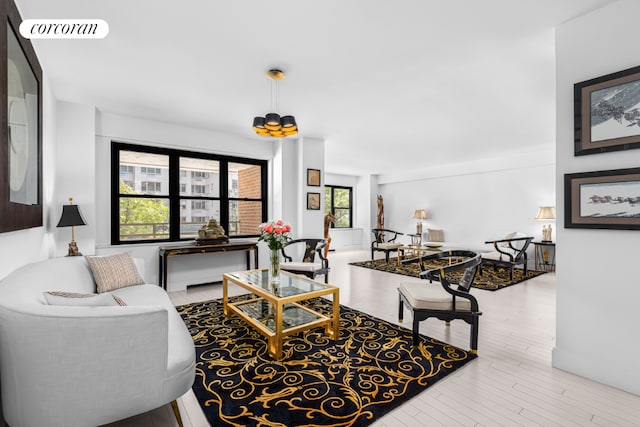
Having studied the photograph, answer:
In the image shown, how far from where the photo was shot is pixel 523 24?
230 cm

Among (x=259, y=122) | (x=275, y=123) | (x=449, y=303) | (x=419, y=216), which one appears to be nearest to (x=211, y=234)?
(x=259, y=122)

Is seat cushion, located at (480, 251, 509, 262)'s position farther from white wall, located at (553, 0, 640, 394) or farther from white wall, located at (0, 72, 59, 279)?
white wall, located at (0, 72, 59, 279)

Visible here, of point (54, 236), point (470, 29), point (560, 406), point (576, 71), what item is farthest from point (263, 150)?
point (560, 406)

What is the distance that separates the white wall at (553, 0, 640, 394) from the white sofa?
273cm

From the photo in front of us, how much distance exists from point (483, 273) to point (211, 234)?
5260 millimetres

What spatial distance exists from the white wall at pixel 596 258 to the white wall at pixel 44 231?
3.81 meters

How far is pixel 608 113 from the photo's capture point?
82.0 inches

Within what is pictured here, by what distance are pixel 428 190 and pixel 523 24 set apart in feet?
22.7

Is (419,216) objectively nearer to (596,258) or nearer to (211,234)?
(211,234)

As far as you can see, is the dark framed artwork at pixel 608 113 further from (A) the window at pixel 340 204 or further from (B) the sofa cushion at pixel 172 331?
(A) the window at pixel 340 204

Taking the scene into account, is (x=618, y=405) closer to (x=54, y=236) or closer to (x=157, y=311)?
(x=157, y=311)

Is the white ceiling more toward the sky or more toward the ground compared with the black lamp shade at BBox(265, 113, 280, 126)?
more toward the sky

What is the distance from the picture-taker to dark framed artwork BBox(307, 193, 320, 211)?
5742mm

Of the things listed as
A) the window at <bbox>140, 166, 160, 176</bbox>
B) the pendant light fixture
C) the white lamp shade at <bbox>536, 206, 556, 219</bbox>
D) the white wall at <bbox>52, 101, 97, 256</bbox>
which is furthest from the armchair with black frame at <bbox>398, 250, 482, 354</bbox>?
the white lamp shade at <bbox>536, 206, 556, 219</bbox>
